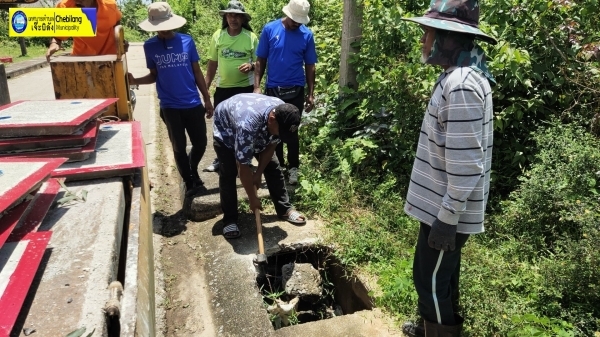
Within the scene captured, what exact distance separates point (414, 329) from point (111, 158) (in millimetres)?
2118

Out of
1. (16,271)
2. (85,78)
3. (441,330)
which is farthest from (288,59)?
(16,271)

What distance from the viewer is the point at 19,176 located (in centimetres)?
193

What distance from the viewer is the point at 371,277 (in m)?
3.42

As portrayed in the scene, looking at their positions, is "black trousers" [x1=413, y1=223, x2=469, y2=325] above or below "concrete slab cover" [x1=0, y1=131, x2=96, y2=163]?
below

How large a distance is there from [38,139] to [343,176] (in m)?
2.83

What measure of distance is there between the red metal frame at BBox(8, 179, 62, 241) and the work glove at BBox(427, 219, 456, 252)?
1769 mm

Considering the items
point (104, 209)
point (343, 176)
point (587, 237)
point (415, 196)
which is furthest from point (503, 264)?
point (104, 209)

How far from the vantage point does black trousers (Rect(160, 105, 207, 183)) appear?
4406mm

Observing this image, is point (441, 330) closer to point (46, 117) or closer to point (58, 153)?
point (58, 153)

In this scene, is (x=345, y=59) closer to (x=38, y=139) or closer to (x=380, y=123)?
(x=380, y=123)

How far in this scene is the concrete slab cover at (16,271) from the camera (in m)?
1.35

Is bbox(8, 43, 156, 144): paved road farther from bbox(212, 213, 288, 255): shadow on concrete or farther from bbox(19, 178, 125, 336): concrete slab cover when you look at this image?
bbox(19, 178, 125, 336): concrete slab cover

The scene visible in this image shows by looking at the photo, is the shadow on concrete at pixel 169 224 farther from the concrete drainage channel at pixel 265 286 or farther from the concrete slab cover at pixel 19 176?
the concrete slab cover at pixel 19 176

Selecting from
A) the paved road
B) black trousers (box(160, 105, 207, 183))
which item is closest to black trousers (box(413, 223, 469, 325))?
black trousers (box(160, 105, 207, 183))
